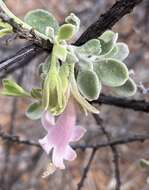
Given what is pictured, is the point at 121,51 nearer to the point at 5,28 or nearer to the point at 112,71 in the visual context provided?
the point at 112,71

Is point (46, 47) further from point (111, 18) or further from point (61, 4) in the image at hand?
point (61, 4)

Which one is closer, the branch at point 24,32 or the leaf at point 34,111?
the branch at point 24,32

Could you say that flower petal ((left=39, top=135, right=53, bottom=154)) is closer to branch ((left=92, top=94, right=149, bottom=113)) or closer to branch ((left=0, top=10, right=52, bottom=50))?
branch ((left=0, top=10, right=52, bottom=50))

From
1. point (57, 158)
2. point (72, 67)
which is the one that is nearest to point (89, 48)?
point (72, 67)

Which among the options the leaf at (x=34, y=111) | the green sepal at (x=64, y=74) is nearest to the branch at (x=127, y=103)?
the leaf at (x=34, y=111)

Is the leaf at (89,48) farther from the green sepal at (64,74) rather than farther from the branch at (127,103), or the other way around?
the branch at (127,103)

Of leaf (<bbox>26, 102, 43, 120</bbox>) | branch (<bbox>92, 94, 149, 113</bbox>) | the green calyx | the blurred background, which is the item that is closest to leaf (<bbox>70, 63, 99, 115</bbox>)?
the green calyx

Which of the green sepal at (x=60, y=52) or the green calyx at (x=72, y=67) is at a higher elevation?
the green sepal at (x=60, y=52)
